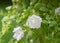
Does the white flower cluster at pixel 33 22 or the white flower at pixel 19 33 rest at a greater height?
the white flower cluster at pixel 33 22

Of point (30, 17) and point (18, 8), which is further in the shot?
point (18, 8)

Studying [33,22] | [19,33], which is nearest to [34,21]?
[33,22]

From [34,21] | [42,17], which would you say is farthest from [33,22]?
[42,17]

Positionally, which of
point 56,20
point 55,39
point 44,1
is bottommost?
point 55,39

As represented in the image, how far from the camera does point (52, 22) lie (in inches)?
57.6

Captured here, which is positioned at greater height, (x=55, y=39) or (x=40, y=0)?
(x=40, y=0)

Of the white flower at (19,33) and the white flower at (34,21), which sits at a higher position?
the white flower at (34,21)

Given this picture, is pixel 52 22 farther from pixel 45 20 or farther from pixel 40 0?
pixel 40 0

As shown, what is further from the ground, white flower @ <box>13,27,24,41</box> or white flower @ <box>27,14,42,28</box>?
white flower @ <box>27,14,42,28</box>

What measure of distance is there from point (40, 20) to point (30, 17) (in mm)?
70

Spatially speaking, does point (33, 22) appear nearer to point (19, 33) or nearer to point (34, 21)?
point (34, 21)

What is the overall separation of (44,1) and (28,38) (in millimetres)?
302

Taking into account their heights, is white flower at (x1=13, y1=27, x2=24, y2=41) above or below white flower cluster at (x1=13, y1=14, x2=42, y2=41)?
below

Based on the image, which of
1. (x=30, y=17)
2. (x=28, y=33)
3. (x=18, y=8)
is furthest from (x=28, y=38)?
(x=18, y=8)
